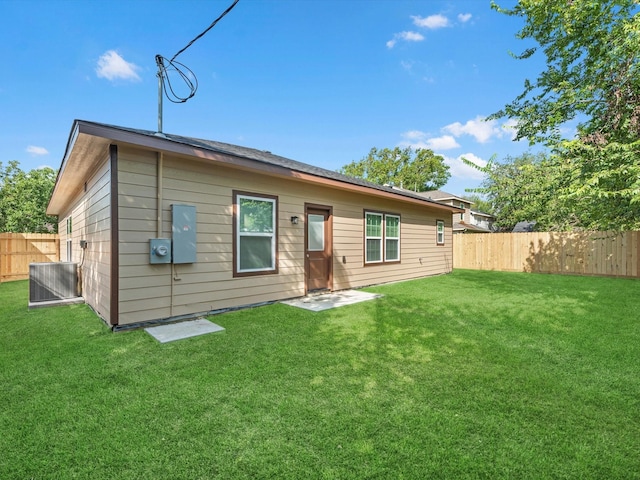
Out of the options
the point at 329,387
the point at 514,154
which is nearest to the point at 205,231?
the point at 329,387

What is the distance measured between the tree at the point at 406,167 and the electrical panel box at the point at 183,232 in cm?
2880

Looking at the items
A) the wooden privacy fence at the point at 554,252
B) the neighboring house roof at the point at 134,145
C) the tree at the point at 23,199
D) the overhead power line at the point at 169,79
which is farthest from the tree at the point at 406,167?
the overhead power line at the point at 169,79

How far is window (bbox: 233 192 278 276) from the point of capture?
5.16 m

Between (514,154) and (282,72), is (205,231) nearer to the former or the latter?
(282,72)

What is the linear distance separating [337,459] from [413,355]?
5.81 feet

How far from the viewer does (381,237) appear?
324 inches

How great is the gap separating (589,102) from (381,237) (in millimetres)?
4887

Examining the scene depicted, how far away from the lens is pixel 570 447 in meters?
1.74

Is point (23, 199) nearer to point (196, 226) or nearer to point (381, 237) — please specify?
point (196, 226)

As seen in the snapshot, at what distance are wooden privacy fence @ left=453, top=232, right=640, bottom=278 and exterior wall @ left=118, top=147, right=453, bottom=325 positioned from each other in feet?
28.1

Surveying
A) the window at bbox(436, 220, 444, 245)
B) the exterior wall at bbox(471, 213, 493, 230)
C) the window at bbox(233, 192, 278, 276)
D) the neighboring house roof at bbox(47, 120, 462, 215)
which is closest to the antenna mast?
the neighboring house roof at bbox(47, 120, 462, 215)

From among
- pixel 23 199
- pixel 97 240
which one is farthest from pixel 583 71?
pixel 23 199

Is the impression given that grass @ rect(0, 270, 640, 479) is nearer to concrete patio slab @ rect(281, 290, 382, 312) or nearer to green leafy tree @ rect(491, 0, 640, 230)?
concrete patio slab @ rect(281, 290, 382, 312)

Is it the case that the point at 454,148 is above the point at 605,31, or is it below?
above
